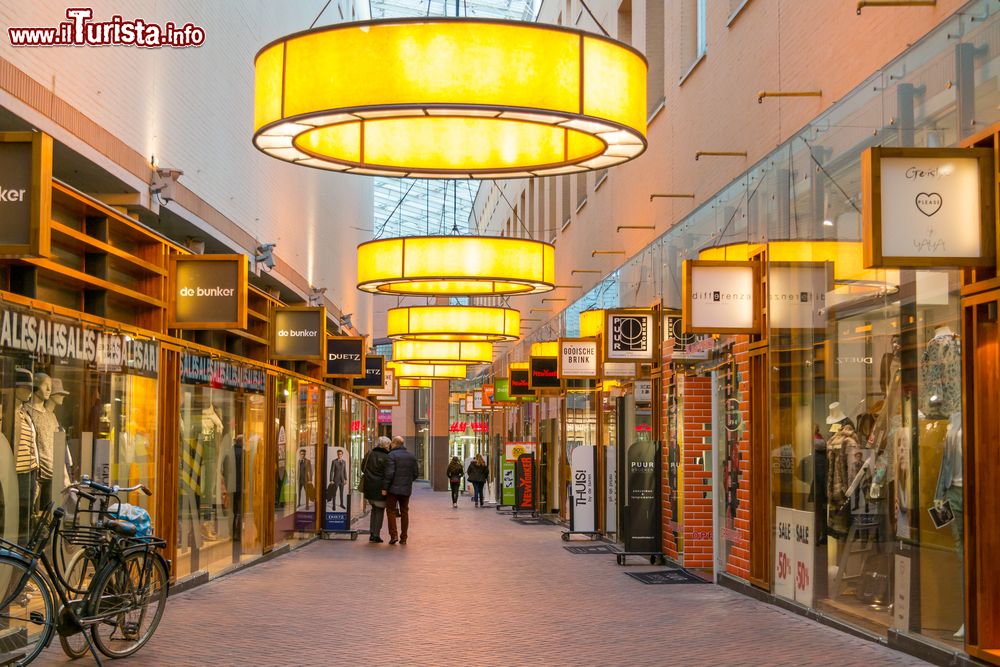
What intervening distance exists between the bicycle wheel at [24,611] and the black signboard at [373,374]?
2613 centimetres

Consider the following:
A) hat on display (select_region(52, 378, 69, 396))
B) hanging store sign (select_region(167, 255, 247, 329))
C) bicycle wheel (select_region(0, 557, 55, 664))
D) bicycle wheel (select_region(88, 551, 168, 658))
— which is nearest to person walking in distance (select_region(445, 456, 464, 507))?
hanging store sign (select_region(167, 255, 247, 329))

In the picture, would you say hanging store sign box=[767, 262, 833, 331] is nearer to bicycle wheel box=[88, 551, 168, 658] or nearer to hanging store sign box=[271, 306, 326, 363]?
bicycle wheel box=[88, 551, 168, 658]

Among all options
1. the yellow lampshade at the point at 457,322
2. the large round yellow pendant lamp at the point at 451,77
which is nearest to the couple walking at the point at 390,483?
the yellow lampshade at the point at 457,322

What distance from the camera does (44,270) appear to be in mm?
10328

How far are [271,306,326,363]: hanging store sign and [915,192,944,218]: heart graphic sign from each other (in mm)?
12380

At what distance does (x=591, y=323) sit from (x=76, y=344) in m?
13.4

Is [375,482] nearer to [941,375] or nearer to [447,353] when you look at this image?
[447,353]

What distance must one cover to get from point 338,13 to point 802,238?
58.8 feet

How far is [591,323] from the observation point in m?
23.0

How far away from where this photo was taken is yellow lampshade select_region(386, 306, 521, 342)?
23156 millimetres

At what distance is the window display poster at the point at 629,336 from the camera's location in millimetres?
17344

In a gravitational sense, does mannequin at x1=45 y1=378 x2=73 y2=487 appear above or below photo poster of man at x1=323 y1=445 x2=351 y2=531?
above

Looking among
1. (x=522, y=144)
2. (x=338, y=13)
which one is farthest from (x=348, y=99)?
(x=338, y=13)

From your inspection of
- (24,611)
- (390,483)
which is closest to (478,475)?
(390,483)
